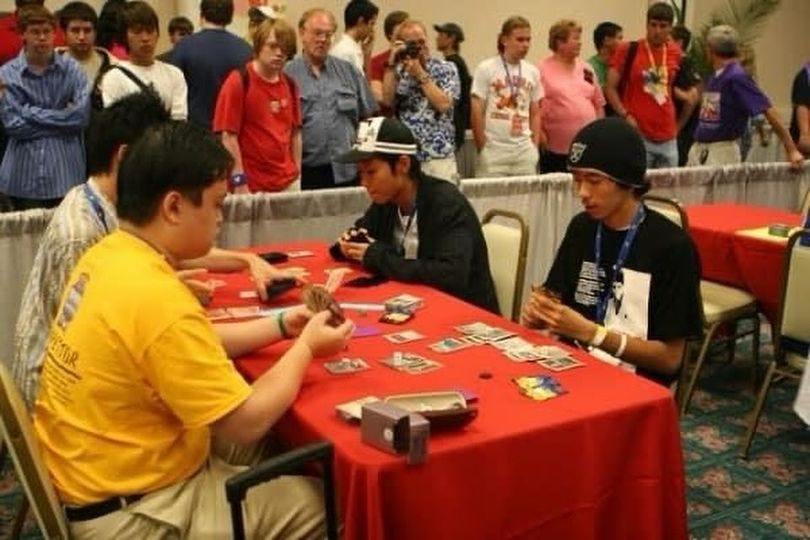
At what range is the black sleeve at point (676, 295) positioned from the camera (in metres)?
2.46

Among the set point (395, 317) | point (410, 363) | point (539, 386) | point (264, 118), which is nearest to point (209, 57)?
point (264, 118)

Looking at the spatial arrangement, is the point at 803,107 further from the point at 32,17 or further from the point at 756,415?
the point at 32,17

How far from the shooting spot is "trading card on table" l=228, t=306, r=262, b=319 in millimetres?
2549

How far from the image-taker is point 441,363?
7.09ft

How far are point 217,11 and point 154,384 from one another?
11.2 ft

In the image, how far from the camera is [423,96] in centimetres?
492

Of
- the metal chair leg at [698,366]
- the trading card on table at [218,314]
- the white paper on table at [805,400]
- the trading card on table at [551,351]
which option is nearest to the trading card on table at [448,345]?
the trading card on table at [551,351]

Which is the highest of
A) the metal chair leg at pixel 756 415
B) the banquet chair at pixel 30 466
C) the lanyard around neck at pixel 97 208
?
the lanyard around neck at pixel 97 208

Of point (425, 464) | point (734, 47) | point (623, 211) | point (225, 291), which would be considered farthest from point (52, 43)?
point (734, 47)

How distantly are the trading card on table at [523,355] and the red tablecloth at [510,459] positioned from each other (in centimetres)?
3

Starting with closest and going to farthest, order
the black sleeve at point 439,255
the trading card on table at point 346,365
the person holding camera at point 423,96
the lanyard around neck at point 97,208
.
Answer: the trading card on table at point 346,365, the lanyard around neck at point 97,208, the black sleeve at point 439,255, the person holding camera at point 423,96

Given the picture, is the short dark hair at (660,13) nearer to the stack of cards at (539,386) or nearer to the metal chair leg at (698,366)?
the metal chair leg at (698,366)

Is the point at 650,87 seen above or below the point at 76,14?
below

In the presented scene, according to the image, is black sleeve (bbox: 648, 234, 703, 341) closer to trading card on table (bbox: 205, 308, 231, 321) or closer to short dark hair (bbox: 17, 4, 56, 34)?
trading card on table (bbox: 205, 308, 231, 321)
